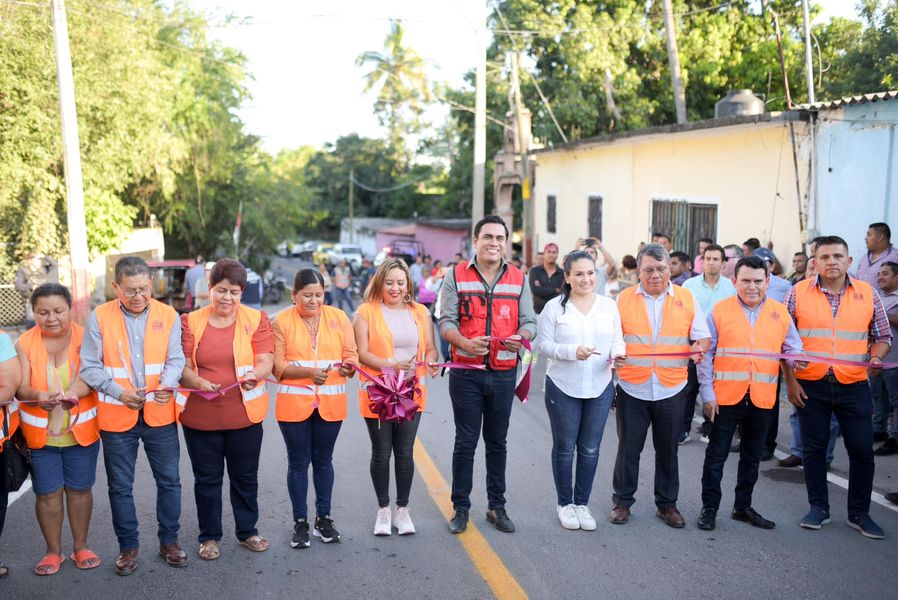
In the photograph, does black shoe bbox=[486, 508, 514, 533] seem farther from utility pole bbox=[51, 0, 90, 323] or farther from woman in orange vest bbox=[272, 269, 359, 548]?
utility pole bbox=[51, 0, 90, 323]

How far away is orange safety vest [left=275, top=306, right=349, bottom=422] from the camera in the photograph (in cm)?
546

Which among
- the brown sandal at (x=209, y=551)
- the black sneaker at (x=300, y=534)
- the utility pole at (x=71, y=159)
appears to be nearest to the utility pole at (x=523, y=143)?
the utility pole at (x=71, y=159)

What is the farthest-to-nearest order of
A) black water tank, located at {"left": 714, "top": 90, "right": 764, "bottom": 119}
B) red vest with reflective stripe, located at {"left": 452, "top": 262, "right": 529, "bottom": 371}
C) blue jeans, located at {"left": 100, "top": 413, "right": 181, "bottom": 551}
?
black water tank, located at {"left": 714, "top": 90, "right": 764, "bottom": 119} → red vest with reflective stripe, located at {"left": 452, "top": 262, "right": 529, "bottom": 371} → blue jeans, located at {"left": 100, "top": 413, "right": 181, "bottom": 551}

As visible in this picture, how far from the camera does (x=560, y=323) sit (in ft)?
19.2

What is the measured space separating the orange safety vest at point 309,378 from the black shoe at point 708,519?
2572 mm

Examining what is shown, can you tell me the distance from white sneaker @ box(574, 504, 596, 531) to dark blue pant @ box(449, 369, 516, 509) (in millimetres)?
533

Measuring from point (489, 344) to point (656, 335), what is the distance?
120 cm

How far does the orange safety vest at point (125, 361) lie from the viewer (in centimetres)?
507

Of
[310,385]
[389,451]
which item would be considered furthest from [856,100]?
[310,385]

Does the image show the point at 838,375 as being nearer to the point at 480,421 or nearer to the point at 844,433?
the point at 844,433

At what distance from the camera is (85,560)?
5.21 metres

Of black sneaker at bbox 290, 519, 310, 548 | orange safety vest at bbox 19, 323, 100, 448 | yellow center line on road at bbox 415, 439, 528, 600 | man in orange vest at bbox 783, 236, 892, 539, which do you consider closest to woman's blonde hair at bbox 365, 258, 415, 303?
black sneaker at bbox 290, 519, 310, 548

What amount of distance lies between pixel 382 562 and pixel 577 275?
2262mm

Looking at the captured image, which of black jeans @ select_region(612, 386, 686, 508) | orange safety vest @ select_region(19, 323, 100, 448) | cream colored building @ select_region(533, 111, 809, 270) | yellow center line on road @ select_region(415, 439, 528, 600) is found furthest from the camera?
cream colored building @ select_region(533, 111, 809, 270)
